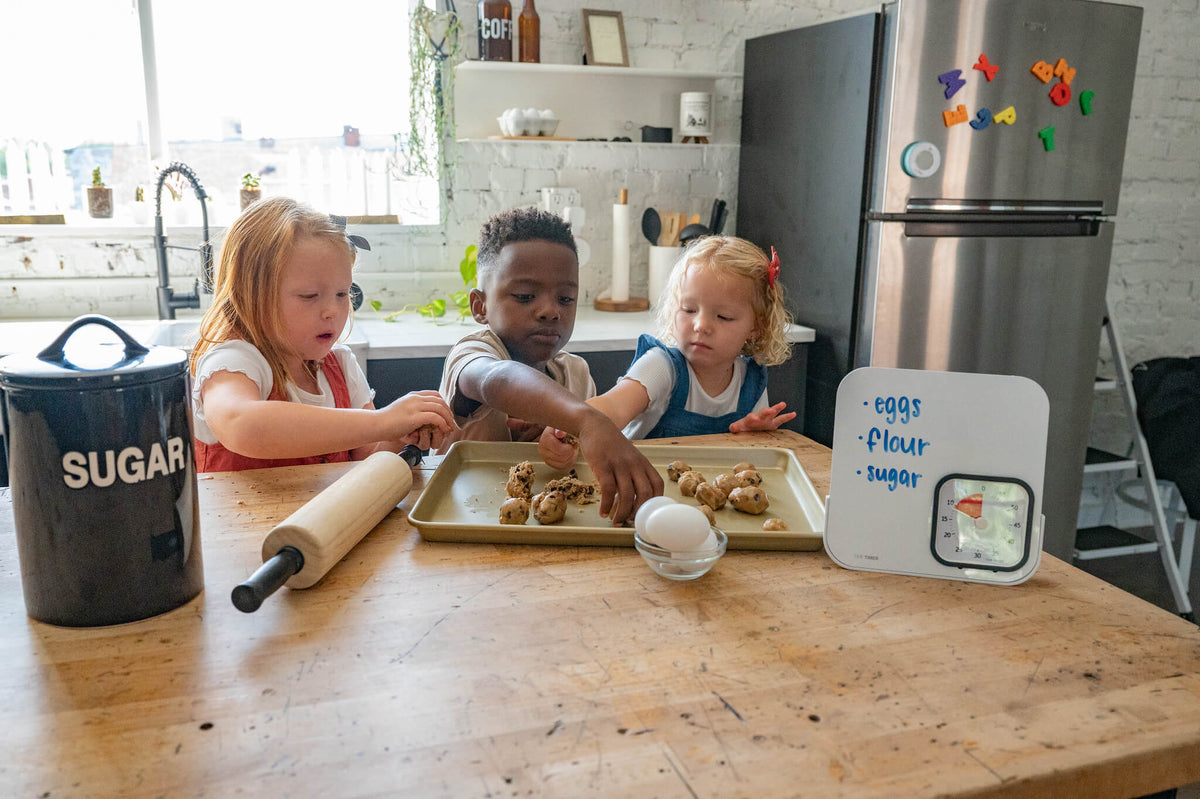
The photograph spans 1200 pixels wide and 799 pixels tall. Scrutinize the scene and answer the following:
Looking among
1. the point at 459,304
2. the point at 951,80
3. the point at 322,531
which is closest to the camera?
the point at 322,531

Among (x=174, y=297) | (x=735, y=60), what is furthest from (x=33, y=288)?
(x=735, y=60)

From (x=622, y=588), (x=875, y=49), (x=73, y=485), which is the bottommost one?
(x=622, y=588)

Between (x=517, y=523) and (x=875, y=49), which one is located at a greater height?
(x=875, y=49)

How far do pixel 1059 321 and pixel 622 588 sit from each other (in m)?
2.35

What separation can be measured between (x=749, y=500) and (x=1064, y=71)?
6.89 feet

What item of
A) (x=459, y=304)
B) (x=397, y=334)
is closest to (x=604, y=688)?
(x=397, y=334)

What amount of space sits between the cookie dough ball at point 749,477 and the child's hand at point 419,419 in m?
0.40

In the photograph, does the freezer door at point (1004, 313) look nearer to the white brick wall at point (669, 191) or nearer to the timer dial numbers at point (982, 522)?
the white brick wall at point (669, 191)

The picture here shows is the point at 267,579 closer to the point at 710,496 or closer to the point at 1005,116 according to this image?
the point at 710,496

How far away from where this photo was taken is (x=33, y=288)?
2.66 meters

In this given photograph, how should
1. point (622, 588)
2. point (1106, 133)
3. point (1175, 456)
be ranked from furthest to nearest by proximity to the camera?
1. point (1175, 456)
2. point (1106, 133)
3. point (622, 588)

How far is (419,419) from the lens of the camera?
117 centimetres

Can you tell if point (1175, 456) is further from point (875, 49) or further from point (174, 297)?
point (174, 297)

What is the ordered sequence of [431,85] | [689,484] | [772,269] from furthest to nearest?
1. [431,85]
2. [772,269]
3. [689,484]
